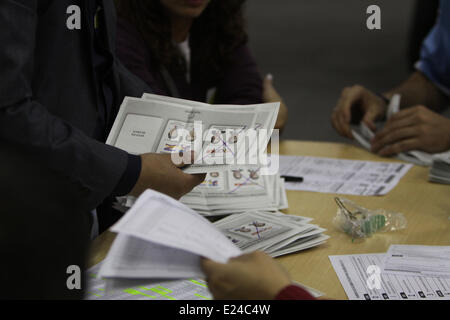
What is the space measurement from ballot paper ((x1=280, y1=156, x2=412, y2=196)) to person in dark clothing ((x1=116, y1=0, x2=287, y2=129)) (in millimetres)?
307

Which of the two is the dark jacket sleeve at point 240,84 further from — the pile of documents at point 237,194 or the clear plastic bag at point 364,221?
the clear plastic bag at point 364,221

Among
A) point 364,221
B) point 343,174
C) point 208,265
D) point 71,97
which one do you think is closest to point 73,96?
point 71,97

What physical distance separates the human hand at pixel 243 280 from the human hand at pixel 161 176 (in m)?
0.37

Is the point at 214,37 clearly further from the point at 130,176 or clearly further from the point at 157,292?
the point at 157,292

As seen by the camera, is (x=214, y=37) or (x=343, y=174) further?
(x=214, y=37)

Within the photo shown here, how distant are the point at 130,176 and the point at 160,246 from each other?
12.3 inches

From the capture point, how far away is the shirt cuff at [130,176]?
101 cm

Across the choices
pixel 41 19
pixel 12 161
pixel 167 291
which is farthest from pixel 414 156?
pixel 12 161

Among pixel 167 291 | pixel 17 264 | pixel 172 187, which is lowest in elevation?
pixel 167 291

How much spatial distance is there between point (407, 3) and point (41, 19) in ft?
26.0

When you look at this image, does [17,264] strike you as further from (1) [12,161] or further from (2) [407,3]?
(2) [407,3]

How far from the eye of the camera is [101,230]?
122 cm

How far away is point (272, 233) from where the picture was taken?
1.10m

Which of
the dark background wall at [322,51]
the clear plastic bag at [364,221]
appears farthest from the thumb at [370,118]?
the dark background wall at [322,51]
